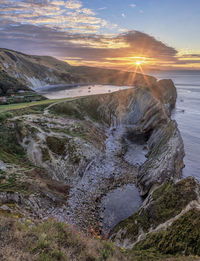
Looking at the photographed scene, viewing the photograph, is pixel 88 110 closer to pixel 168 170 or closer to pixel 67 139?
pixel 67 139

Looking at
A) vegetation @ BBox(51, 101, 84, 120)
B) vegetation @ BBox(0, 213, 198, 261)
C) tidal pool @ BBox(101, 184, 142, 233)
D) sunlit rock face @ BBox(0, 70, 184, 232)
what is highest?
vegetation @ BBox(0, 213, 198, 261)

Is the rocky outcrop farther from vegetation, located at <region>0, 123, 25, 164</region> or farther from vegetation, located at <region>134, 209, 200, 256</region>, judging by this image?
vegetation, located at <region>0, 123, 25, 164</region>

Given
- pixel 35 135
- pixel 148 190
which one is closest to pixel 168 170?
pixel 148 190

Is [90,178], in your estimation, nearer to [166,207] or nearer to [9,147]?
[9,147]

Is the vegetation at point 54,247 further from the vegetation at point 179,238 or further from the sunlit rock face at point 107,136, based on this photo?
the sunlit rock face at point 107,136

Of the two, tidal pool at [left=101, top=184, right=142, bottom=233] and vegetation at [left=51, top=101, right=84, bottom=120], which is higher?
vegetation at [left=51, top=101, right=84, bottom=120]

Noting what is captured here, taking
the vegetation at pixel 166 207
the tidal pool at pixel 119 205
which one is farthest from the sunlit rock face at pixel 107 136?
the vegetation at pixel 166 207

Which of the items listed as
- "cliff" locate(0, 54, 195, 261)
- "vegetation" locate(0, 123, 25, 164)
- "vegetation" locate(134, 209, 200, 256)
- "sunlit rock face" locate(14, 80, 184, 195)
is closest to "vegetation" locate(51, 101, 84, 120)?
"sunlit rock face" locate(14, 80, 184, 195)

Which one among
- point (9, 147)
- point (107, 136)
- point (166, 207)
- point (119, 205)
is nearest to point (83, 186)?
point (119, 205)

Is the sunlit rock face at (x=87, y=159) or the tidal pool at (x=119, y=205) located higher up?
the sunlit rock face at (x=87, y=159)
